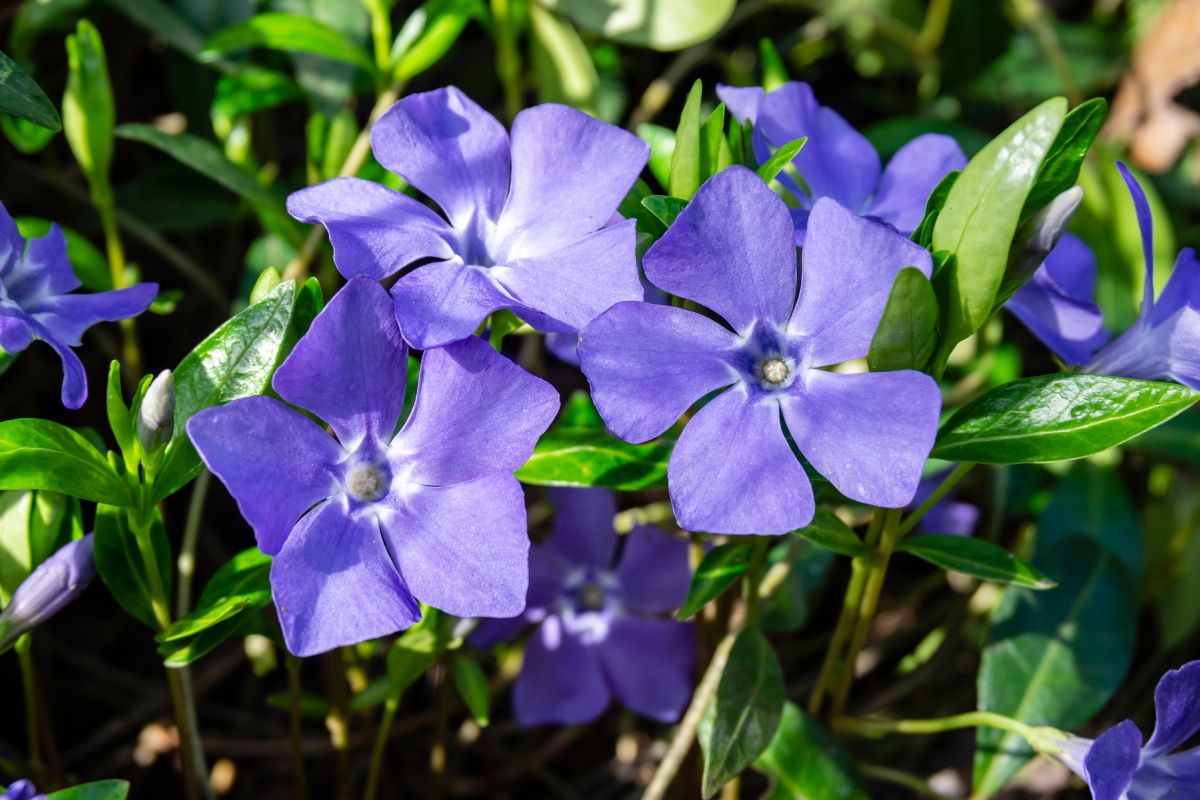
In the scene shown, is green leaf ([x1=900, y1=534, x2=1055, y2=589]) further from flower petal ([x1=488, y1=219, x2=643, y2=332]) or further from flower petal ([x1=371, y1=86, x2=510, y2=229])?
flower petal ([x1=371, y1=86, x2=510, y2=229])

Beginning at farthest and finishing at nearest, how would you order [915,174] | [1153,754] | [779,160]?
[915,174]
[1153,754]
[779,160]

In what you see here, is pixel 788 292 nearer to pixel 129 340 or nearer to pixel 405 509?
pixel 405 509

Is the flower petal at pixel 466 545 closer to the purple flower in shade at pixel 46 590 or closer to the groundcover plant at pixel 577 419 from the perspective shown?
the groundcover plant at pixel 577 419

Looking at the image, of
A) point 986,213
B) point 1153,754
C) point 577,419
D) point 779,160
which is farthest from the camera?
point 577,419

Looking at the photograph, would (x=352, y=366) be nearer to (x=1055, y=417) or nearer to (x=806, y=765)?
(x=1055, y=417)

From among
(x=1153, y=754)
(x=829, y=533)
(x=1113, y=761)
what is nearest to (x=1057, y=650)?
(x=1153, y=754)

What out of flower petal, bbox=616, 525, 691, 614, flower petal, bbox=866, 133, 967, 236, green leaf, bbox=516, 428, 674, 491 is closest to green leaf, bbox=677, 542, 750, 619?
green leaf, bbox=516, 428, 674, 491

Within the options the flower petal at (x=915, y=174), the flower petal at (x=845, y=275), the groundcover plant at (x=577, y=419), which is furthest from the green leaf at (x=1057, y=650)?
the flower petal at (x=845, y=275)
